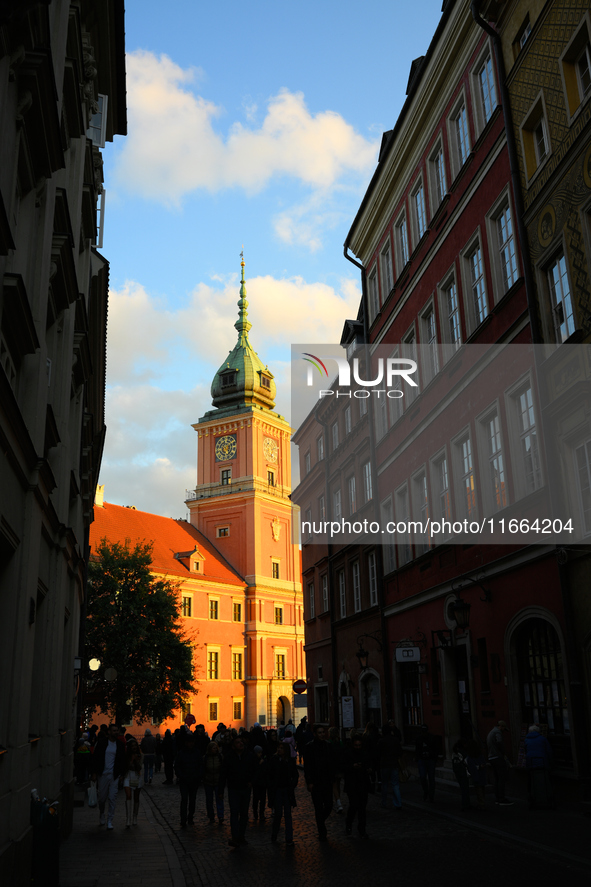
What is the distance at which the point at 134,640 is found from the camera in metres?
40.9

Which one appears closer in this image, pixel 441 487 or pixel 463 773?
pixel 463 773

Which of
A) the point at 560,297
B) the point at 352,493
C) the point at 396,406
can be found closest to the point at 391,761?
the point at 560,297

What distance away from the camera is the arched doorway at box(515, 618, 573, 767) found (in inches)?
555

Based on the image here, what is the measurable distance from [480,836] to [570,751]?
2694mm

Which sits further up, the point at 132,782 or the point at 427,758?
the point at 427,758

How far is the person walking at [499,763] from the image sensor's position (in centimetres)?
1469

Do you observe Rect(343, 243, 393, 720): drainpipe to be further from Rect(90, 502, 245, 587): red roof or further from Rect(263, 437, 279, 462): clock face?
Rect(263, 437, 279, 462): clock face

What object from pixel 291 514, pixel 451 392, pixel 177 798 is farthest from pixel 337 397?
pixel 291 514

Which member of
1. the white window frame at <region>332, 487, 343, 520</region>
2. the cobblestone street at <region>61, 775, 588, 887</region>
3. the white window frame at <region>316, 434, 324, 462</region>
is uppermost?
the white window frame at <region>316, 434, 324, 462</region>

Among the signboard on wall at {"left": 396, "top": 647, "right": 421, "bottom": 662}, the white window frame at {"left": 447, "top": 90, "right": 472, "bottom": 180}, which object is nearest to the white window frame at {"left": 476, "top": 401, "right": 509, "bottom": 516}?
the signboard on wall at {"left": 396, "top": 647, "right": 421, "bottom": 662}

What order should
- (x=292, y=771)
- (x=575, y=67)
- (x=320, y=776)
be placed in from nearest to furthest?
(x=320, y=776), (x=292, y=771), (x=575, y=67)

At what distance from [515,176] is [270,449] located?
6438 centimetres

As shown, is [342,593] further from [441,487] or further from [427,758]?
[427,758]

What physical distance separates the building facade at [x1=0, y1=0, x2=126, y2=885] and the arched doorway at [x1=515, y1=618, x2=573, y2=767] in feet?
27.0
